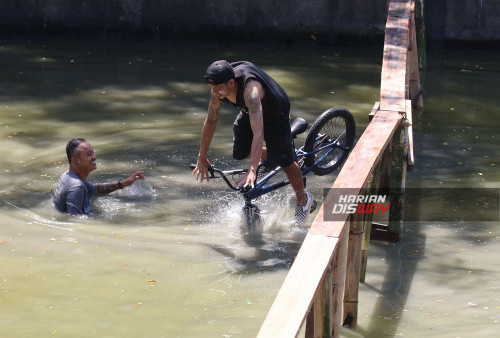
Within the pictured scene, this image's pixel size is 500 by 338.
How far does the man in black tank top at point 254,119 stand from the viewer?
6836mm

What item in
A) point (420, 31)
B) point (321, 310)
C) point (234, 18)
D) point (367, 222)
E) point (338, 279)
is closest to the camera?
point (321, 310)

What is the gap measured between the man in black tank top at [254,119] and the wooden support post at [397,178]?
0.80 m

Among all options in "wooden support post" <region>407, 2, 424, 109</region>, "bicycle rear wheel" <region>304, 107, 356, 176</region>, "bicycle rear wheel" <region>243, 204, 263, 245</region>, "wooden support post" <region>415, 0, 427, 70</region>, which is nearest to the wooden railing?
"bicycle rear wheel" <region>304, 107, 356, 176</region>

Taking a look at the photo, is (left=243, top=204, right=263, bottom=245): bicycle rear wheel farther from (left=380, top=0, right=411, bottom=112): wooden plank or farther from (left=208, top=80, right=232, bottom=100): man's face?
(left=380, top=0, right=411, bottom=112): wooden plank

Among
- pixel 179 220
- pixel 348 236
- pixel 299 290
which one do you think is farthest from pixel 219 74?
pixel 299 290

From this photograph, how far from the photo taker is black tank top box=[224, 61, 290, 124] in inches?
275

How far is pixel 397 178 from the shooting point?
738 centimetres

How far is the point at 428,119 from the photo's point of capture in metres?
11.6

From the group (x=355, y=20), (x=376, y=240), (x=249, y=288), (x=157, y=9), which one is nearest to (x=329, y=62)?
(x=355, y=20)

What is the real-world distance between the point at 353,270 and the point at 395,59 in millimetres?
3432

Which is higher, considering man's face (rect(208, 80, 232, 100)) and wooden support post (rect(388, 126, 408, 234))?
man's face (rect(208, 80, 232, 100))

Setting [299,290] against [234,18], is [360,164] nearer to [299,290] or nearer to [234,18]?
[299,290]

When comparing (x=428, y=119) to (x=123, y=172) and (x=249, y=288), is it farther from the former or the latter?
(x=249, y=288)

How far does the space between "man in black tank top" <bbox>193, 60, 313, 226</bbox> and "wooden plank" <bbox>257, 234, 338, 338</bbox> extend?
7.14ft
